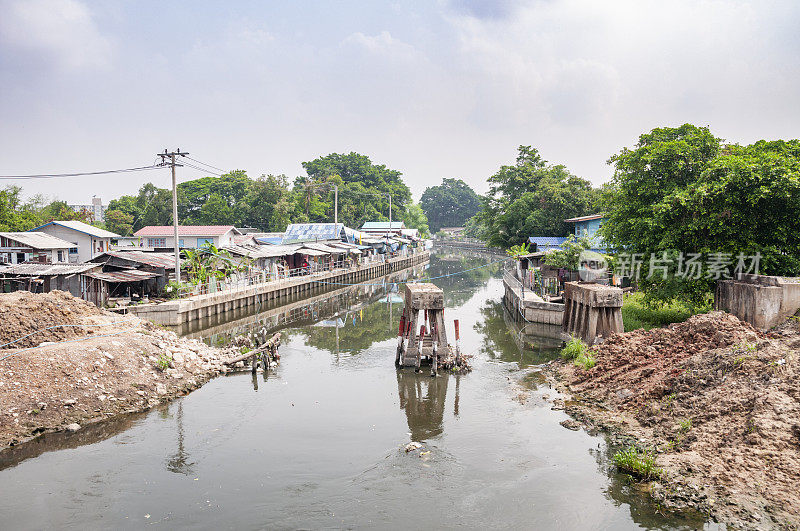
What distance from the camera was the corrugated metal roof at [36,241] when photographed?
31.5 meters

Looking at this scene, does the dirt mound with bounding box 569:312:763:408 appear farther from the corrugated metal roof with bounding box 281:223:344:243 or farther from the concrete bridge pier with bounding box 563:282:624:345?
the corrugated metal roof with bounding box 281:223:344:243

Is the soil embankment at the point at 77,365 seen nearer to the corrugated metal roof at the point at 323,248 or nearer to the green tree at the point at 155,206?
the corrugated metal roof at the point at 323,248

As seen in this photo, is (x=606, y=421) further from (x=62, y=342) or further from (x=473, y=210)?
(x=473, y=210)

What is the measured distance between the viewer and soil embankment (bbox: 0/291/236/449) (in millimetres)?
12547

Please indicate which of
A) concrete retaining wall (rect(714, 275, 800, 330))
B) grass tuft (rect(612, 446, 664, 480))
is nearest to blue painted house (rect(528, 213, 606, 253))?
concrete retaining wall (rect(714, 275, 800, 330))

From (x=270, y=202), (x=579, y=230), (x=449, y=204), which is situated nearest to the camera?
(x=579, y=230)

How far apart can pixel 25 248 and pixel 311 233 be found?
79.1 ft

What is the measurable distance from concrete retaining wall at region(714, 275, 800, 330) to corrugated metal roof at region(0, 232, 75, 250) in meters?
37.4

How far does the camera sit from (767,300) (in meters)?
16.4

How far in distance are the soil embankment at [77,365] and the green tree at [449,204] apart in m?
134

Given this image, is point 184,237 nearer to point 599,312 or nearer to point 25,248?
point 25,248

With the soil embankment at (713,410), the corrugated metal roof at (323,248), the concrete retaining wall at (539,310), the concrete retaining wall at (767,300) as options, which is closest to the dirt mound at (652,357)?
the soil embankment at (713,410)

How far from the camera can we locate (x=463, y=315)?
3244 cm

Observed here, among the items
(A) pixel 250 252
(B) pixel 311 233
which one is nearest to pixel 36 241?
(A) pixel 250 252
